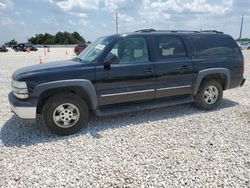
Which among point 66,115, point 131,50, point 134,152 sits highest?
point 131,50

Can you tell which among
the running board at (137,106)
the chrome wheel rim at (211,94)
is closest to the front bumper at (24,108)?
the running board at (137,106)

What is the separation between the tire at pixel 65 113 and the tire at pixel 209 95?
9.43 ft

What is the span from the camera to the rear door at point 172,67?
530cm

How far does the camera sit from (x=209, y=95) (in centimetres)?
609

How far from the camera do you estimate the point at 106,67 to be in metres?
4.74

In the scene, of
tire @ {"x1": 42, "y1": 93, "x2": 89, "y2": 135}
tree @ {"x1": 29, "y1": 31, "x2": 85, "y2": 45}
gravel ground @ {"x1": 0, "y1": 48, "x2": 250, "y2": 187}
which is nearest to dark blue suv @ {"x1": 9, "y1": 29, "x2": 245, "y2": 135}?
tire @ {"x1": 42, "y1": 93, "x2": 89, "y2": 135}

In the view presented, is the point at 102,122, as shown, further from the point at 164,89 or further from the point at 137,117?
the point at 164,89

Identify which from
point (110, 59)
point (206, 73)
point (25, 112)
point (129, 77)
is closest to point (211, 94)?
point (206, 73)

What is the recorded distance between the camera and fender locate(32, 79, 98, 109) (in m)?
4.29

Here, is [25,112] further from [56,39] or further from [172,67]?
[56,39]

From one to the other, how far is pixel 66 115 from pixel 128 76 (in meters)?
1.44

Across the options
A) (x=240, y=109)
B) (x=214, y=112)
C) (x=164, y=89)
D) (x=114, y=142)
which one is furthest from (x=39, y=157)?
(x=240, y=109)

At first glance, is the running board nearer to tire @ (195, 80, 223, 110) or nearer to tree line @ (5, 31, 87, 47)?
tire @ (195, 80, 223, 110)

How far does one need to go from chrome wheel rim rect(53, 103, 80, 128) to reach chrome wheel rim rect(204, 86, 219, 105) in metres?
3.25
